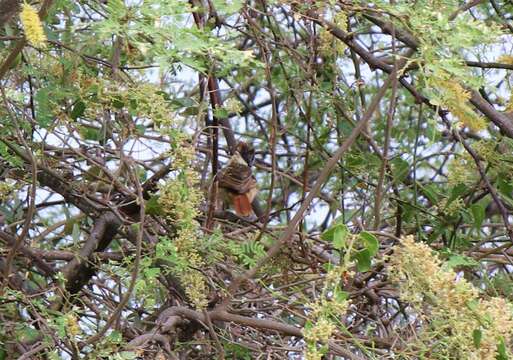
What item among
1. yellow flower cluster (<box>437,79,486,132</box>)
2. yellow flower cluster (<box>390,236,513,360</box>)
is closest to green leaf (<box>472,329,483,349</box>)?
yellow flower cluster (<box>390,236,513,360</box>)

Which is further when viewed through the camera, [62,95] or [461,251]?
[461,251]

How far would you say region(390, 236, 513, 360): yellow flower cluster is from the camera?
156 centimetres

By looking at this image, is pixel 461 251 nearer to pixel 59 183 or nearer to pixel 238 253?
pixel 238 253

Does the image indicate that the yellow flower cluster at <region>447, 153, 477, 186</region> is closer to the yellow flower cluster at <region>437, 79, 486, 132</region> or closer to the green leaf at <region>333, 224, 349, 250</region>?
the yellow flower cluster at <region>437, 79, 486, 132</region>

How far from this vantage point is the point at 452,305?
5.18 ft

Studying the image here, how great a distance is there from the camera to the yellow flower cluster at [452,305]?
156cm

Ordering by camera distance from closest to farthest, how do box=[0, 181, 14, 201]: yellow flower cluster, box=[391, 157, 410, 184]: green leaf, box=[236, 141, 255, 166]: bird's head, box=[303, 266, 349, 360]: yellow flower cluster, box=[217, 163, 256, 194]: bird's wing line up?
box=[303, 266, 349, 360]: yellow flower cluster, box=[0, 181, 14, 201]: yellow flower cluster, box=[391, 157, 410, 184]: green leaf, box=[217, 163, 256, 194]: bird's wing, box=[236, 141, 255, 166]: bird's head

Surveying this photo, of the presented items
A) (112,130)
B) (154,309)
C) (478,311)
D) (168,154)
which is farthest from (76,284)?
Answer: (478,311)

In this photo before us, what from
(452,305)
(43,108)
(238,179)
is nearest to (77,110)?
(43,108)

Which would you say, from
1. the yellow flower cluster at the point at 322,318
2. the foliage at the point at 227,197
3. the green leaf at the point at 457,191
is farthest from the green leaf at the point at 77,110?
the green leaf at the point at 457,191

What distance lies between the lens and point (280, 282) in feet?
7.48

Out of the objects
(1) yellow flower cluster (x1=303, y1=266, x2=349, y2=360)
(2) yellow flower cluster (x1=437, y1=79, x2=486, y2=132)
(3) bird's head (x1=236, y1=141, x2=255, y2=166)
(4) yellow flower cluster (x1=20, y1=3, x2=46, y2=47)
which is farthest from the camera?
(3) bird's head (x1=236, y1=141, x2=255, y2=166)

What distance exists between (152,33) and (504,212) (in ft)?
3.07

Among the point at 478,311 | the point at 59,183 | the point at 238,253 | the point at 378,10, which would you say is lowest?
the point at 478,311
